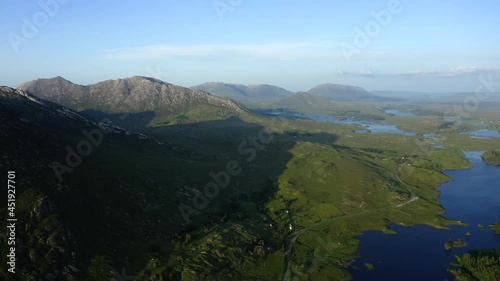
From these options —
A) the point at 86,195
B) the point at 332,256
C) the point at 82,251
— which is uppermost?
the point at 86,195

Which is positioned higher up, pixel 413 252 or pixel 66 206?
pixel 66 206

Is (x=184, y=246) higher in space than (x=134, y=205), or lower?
lower

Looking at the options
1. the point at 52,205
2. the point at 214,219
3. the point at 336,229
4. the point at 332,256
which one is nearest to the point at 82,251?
the point at 52,205

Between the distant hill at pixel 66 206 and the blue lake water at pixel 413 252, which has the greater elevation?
the distant hill at pixel 66 206

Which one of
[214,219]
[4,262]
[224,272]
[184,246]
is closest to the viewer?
[4,262]

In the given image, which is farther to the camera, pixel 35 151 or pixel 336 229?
pixel 336 229

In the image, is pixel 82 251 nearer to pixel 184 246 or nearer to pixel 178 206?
pixel 184 246

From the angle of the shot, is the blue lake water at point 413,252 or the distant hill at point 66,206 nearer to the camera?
the distant hill at point 66,206

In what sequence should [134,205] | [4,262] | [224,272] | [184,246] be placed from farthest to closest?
[134,205] → [184,246] → [224,272] → [4,262]

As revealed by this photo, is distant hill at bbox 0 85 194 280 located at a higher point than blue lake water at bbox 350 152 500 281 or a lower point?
higher

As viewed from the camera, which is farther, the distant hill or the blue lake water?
the blue lake water

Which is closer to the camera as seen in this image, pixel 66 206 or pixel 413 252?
pixel 66 206
